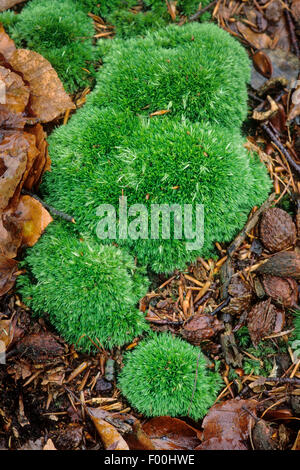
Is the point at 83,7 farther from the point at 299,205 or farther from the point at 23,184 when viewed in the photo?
the point at 299,205

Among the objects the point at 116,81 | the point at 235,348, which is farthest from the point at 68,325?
the point at 116,81

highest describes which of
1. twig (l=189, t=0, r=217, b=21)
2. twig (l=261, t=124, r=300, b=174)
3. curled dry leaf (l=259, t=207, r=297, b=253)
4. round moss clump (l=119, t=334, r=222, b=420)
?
twig (l=189, t=0, r=217, b=21)

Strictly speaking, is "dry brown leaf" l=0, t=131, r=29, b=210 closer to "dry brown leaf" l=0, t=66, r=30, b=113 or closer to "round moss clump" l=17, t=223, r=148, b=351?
"dry brown leaf" l=0, t=66, r=30, b=113

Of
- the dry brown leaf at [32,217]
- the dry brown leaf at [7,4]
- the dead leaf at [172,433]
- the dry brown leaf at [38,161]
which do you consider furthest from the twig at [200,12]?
the dead leaf at [172,433]

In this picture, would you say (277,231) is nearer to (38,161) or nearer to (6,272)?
(38,161)

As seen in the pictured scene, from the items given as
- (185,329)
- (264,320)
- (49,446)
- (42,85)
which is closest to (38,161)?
(42,85)

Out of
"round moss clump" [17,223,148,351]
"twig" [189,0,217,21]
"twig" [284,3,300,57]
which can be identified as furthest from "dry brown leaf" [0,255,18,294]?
"twig" [284,3,300,57]

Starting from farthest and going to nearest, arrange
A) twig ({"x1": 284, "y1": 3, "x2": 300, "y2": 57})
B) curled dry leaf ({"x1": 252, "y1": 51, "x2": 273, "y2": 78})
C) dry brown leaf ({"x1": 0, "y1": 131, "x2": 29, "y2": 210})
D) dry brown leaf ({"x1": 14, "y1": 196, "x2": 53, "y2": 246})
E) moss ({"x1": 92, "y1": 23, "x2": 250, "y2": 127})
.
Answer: twig ({"x1": 284, "y1": 3, "x2": 300, "y2": 57}) → curled dry leaf ({"x1": 252, "y1": 51, "x2": 273, "y2": 78}) → moss ({"x1": 92, "y1": 23, "x2": 250, "y2": 127}) → dry brown leaf ({"x1": 14, "y1": 196, "x2": 53, "y2": 246}) → dry brown leaf ({"x1": 0, "y1": 131, "x2": 29, "y2": 210})
